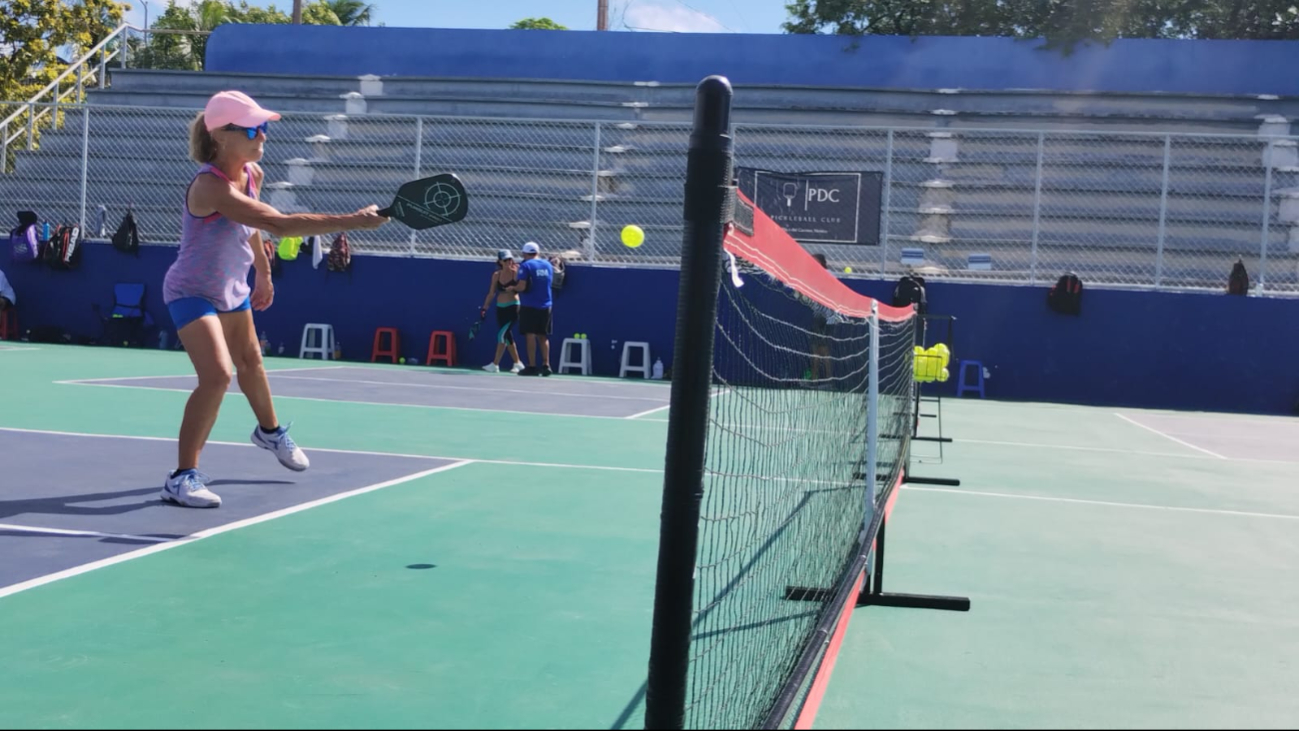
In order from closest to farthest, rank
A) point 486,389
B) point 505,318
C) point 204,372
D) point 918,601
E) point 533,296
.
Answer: point 918,601, point 204,372, point 486,389, point 533,296, point 505,318

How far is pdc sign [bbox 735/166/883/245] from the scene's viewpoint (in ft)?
59.1

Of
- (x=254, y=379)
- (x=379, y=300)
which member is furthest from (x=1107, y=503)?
(x=379, y=300)

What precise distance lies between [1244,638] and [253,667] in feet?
10.6

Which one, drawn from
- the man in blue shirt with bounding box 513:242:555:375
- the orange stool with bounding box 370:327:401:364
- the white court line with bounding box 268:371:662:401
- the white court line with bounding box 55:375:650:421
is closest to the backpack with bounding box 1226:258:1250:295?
the white court line with bounding box 268:371:662:401

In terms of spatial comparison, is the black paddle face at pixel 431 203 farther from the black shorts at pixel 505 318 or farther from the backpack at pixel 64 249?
the backpack at pixel 64 249

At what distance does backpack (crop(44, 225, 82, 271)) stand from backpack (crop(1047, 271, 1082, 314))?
15.4 metres

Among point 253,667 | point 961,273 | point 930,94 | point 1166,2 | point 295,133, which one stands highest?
point 1166,2

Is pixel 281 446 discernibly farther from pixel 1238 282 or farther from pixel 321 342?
pixel 1238 282

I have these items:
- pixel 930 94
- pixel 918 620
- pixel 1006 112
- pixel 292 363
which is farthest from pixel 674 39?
pixel 918 620

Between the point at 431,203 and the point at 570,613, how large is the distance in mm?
1924

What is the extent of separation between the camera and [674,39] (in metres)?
28.4

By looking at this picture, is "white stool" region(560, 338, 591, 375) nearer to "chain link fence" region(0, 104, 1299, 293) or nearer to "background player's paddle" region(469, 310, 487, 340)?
"background player's paddle" region(469, 310, 487, 340)

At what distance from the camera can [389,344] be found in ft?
65.4

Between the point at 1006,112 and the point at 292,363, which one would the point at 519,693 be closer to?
the point at 292,363
